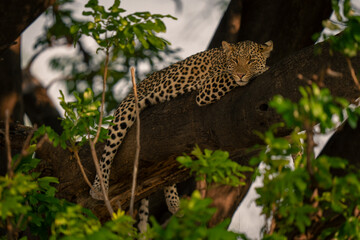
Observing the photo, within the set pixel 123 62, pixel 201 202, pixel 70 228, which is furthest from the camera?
pixel 123 62

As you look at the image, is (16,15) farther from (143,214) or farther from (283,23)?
(283,23)

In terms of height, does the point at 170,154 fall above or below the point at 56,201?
below

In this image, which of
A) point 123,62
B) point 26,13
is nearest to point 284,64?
point 26,13

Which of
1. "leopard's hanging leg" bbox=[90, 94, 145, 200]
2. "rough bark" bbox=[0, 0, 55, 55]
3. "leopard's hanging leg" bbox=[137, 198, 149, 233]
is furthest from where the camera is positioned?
"leopard's hanging leg" bbox=[137, 198, 149, 233]

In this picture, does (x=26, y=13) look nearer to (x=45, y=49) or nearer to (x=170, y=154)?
(x=170, y=154)

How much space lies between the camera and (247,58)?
6.05 meters

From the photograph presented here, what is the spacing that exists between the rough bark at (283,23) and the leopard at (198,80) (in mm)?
1990

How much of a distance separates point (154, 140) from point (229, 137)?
3.27 ft

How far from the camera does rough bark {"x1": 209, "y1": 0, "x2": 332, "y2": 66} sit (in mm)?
8664

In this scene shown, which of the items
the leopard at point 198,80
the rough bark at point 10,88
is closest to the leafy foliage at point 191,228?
the leopard at point 198,80

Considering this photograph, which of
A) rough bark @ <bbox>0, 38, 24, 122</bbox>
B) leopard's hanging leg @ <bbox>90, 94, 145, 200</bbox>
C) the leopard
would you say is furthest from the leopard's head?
rough bark @ <bbox>0, 38, 24, 122</bbox>

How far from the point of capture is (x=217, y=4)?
10.6 m

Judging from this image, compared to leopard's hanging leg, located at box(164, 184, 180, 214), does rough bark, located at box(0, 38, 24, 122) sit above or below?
above

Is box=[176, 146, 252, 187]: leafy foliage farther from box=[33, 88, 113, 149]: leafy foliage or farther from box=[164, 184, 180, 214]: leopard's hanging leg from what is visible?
box=[164, 184, 180, 214]: leopard's hanging leg
